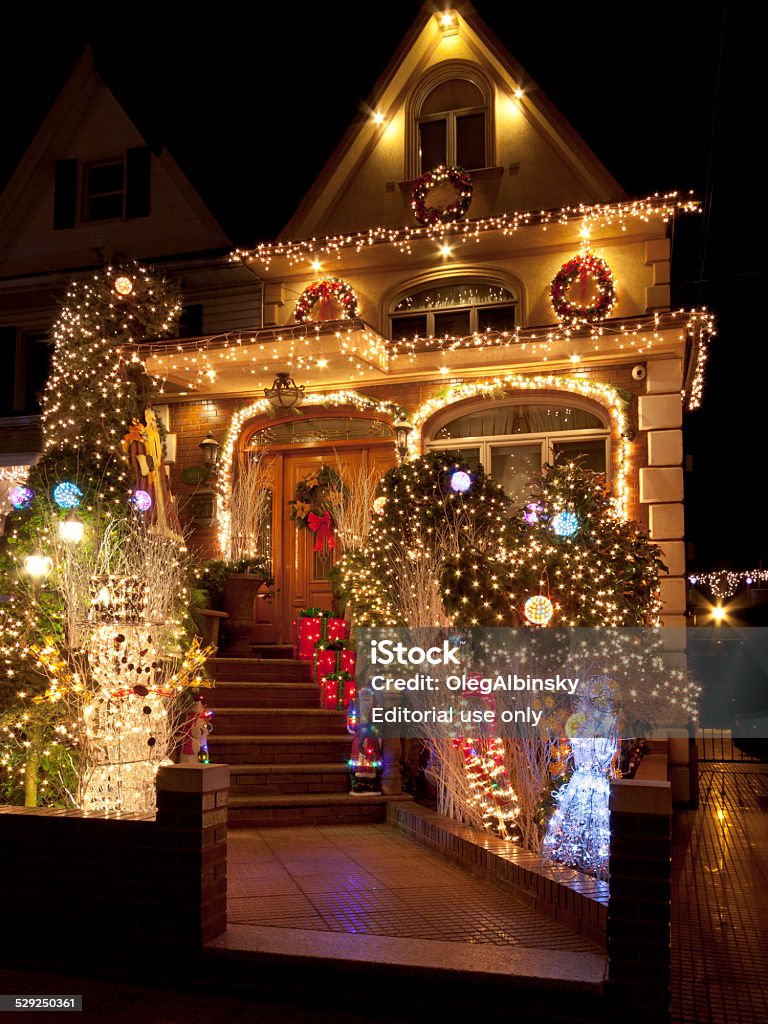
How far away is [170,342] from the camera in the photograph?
1179 centimetres

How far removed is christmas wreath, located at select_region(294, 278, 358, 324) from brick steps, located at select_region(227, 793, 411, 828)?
691cm

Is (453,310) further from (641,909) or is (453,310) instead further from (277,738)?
(641,909)

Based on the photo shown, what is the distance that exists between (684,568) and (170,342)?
22.3 feet

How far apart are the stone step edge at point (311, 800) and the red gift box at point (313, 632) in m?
2.35

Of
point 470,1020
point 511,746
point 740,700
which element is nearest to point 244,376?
point 511,746

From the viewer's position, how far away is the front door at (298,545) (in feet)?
41.9

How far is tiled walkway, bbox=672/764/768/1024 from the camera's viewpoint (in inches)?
183

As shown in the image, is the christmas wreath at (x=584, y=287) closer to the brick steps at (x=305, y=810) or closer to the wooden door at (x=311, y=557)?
the wooden door at (x=311, y=557)

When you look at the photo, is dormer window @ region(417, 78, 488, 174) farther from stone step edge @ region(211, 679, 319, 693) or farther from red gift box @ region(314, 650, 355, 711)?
stone step edge @ region(211, 679, 319, 693)

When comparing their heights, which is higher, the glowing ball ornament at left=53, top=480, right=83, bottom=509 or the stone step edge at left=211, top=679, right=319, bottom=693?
the glowing ball ornament at left=53, top=480, right=83, bottom=509

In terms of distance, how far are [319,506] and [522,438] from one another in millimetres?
2797

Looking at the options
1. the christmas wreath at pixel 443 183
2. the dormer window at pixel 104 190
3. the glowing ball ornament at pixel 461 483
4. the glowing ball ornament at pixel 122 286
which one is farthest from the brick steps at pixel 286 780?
the dormer window at pixel 104 190

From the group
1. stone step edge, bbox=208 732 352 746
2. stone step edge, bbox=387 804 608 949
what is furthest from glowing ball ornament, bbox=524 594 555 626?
stone step edge, bbox=208 732 352 746

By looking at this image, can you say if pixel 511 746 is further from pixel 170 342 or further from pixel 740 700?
pixel 740 700
